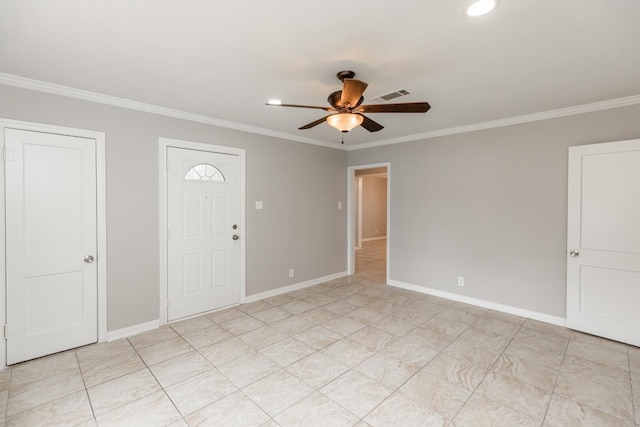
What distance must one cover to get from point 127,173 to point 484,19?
11.3 ft

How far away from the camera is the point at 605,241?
3068 mm

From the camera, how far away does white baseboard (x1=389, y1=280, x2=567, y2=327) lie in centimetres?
347

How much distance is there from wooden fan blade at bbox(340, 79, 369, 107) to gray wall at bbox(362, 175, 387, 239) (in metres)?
7.74

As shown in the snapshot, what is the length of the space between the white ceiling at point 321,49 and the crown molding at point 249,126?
118mm

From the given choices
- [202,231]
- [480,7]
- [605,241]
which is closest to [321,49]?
[480,7]

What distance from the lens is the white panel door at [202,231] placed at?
352 cm

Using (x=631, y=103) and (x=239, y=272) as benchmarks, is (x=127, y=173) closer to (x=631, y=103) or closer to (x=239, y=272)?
(x=239, y=272)

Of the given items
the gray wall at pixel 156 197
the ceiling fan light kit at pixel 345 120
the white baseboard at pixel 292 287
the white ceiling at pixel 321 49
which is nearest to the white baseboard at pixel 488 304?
the white baseboard at pixel 292 287

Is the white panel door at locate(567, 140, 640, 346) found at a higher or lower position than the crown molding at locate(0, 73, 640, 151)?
lower

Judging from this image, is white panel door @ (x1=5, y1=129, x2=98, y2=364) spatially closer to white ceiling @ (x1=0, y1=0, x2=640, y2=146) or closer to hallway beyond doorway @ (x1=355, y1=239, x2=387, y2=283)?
white ceiling @ (x1=0, y1=0, x2=640, y2=146)

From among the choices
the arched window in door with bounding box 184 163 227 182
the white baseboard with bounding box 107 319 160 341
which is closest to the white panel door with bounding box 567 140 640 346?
the arched window in door with bounding box 184 163 227 182

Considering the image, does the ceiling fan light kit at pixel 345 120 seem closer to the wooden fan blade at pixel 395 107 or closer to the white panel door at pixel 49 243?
the wooden fan blade at pixel 395 107

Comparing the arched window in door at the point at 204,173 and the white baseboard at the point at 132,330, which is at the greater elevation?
the arched window in door at the point at 204,173

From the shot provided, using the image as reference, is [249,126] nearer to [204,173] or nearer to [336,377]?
[204,173]
